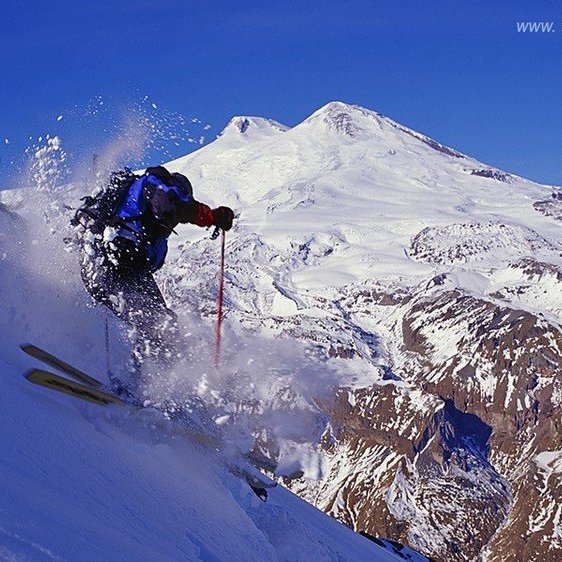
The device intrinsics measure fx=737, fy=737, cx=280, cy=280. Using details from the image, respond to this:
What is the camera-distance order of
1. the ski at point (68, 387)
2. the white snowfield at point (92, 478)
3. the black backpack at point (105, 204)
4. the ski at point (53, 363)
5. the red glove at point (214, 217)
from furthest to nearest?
the black backpack at point (105, 204), the red glove at point (214, 217), the ski at point (53, 363), the ski at point (68, 387), the white snowfield at point (92, 478)

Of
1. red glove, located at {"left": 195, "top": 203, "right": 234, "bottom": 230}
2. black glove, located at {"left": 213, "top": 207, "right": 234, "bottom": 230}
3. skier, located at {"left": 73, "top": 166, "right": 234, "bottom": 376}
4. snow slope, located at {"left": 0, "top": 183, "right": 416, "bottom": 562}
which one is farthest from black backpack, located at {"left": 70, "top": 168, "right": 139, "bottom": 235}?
black glove, located at {"left": 213, "top": 207, "right": 234, "bottom": 230}

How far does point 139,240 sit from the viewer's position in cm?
1327

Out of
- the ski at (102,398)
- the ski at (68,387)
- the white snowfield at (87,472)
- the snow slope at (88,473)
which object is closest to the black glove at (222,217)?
the white snowfield at (87,472)

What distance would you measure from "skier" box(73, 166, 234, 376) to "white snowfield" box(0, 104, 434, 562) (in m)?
0.64

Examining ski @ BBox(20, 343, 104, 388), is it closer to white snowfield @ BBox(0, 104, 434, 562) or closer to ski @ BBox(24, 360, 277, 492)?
white snowfield @ BBox(0, 104, 434, 562)

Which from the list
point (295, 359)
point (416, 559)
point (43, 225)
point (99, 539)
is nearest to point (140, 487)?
point (99, 539)

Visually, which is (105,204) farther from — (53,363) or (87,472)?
(87,472)

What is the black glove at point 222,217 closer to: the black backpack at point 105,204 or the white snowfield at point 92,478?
the black backpack at point 105,204

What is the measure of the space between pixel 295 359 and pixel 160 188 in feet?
33.6

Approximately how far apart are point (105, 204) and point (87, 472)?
782cm

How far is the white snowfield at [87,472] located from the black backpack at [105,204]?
96 cm

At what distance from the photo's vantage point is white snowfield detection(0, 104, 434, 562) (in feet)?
17.9

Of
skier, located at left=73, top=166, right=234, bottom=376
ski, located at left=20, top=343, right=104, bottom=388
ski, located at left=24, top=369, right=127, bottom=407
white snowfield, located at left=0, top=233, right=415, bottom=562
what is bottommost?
white snowfield, located at left=0, top=233, right=415, bottom=562

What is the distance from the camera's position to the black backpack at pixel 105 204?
45.3ft
